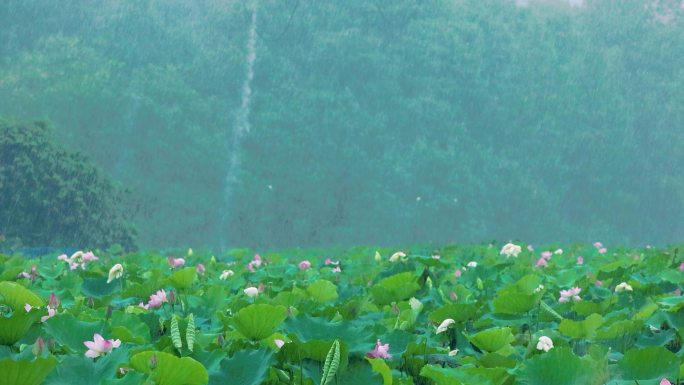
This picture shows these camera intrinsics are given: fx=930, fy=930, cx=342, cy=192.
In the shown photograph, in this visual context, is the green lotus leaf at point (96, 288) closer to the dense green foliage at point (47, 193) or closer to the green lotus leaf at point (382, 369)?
the green lotus leaf at point (382, 369)

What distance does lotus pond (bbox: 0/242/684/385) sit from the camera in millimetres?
1235

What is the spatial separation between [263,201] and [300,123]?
218cm

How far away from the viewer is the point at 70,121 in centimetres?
1831

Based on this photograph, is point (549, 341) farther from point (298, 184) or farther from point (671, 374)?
point (298, 184)

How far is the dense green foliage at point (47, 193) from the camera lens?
1228 centimetres

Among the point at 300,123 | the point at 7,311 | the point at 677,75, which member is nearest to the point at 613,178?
the point at 677,75

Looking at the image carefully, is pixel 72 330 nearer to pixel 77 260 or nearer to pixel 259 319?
pixel 259 319

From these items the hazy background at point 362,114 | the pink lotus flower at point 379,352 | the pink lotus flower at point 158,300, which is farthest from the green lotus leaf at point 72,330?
the hazy background at point 362,114

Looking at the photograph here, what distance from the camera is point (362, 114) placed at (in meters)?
19.8

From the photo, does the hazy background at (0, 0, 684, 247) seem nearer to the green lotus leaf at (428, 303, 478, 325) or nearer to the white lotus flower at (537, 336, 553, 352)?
the green lotus leaf at (428, 303, 478, 325)

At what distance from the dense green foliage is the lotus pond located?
32.2 feet

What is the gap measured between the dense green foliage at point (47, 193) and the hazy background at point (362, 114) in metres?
3.74

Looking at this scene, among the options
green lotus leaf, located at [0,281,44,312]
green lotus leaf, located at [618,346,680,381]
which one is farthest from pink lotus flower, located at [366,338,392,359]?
green lotus leaf, located at [0,281,44,312]

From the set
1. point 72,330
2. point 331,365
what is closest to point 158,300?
point 72,330
